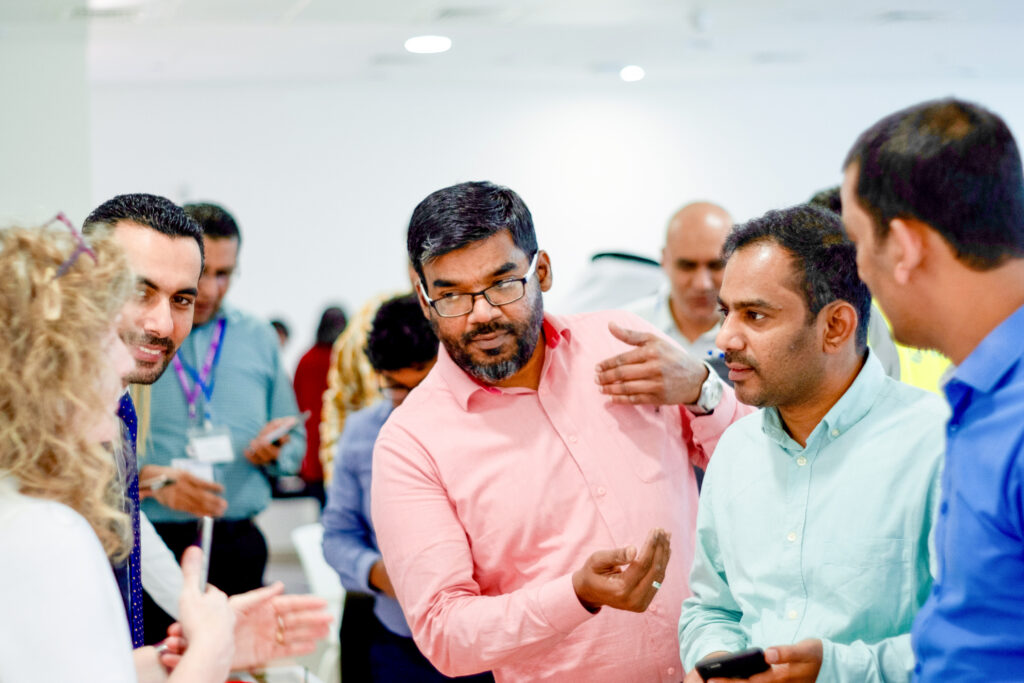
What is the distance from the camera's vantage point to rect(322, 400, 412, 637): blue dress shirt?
2.55 meters

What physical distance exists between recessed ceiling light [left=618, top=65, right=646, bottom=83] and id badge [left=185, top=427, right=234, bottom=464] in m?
6.09

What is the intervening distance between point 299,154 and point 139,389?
674 centimetres

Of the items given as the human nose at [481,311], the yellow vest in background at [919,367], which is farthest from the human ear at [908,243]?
the yellow vest in background at [919,367]

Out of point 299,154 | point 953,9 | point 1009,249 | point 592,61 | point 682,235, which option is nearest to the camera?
point 1009,249

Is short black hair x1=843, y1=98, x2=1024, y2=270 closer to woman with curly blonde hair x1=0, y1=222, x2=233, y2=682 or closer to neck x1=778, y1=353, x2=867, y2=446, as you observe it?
neck x1=778, y1=353, x2=867, y2=446

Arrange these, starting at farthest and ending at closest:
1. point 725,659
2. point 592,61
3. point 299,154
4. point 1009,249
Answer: point 299,154
point 592,61
point 725,659
point 1009,249

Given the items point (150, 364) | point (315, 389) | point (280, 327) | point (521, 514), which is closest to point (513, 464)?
point (521, 514)

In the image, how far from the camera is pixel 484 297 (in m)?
1.79

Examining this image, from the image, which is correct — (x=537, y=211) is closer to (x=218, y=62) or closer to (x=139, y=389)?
(x=218, y=62)

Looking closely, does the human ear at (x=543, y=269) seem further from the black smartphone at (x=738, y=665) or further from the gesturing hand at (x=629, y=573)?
the black smartphone at (x=738, y=665)

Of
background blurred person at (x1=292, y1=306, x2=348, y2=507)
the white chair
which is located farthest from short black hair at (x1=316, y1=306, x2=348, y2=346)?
the white chair

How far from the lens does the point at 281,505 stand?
7.19m

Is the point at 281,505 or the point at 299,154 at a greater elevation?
the point at 299,154

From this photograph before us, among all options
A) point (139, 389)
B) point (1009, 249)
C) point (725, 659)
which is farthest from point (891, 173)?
point (139, 389)
